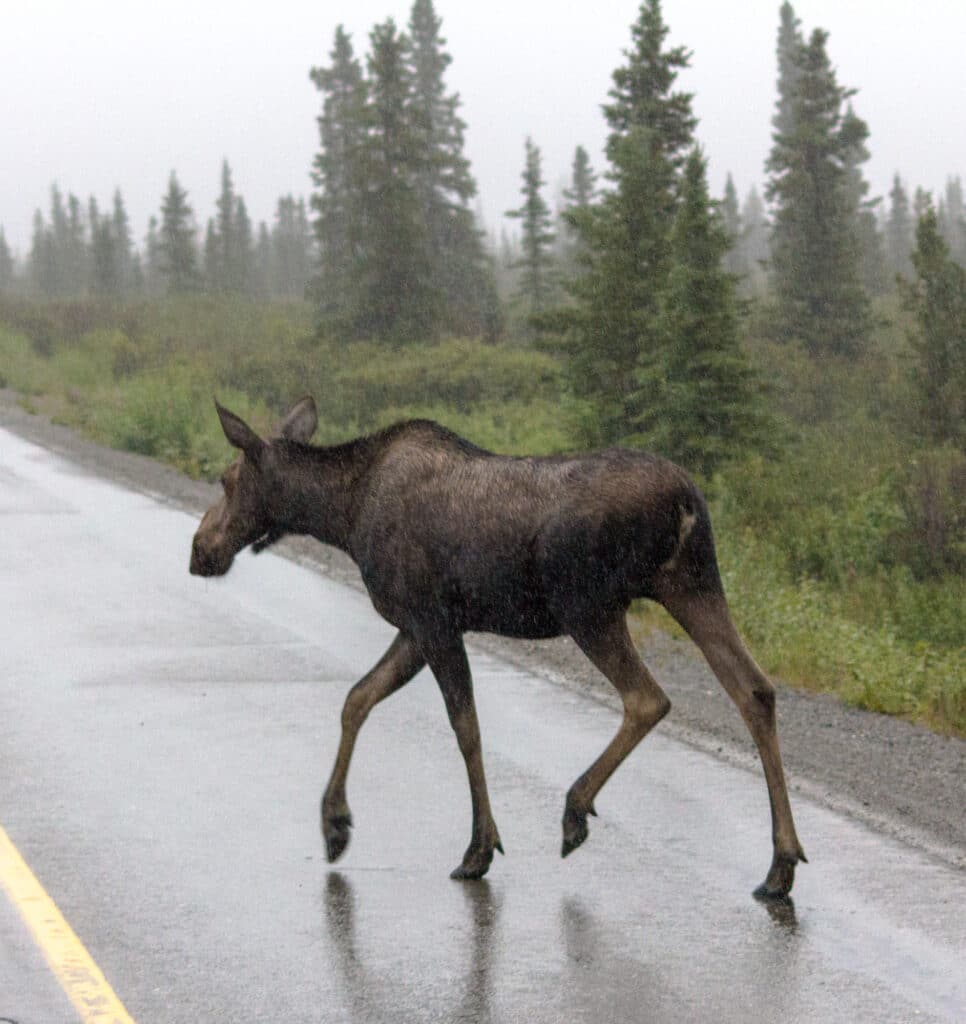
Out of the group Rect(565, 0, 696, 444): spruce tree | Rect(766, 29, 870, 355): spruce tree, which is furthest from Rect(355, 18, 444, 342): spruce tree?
Rect(565, 0, 696, 444): spruce tree

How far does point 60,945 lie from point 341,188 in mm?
52004

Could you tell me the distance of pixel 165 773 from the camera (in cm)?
788

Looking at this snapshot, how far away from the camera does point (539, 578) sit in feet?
20.1

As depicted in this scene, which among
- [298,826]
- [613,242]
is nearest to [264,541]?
[298,826]

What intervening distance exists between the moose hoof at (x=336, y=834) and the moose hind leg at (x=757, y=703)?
1.53m

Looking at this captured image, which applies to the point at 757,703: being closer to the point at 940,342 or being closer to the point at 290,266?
the point at 940,342

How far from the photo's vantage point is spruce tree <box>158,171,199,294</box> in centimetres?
7656

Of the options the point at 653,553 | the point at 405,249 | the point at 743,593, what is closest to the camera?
the point at 653,553

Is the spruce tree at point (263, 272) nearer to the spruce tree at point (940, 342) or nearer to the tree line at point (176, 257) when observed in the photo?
the tree line at point (176, 257)

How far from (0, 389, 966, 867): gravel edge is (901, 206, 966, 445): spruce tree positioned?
31.1 feet

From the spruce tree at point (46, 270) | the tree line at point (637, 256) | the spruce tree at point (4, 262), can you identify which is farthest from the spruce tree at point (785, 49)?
the spruce tree at point (4, 262)

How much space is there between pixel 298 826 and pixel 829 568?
33.8ft

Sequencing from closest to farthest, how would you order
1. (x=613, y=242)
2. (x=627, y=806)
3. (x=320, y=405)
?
(x=627, y=806), (x=613, y=242), (x=320, y=405)

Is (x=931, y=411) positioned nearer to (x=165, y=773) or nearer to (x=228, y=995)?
(x=165, y=773)
